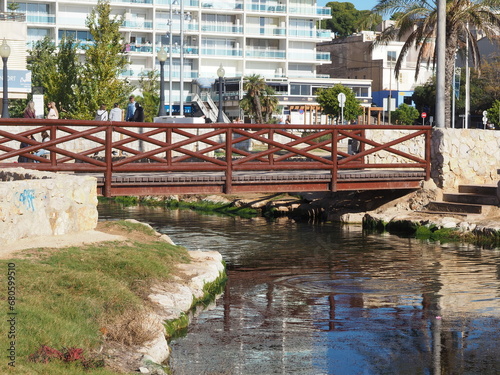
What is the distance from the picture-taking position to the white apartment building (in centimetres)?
8283

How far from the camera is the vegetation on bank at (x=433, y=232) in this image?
20.8m

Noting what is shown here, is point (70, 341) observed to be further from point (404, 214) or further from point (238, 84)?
point (238, 84)

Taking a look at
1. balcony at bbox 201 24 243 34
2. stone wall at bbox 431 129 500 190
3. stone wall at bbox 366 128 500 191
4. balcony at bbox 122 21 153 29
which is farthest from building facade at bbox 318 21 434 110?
stone wall at bbox 431 129 500 190

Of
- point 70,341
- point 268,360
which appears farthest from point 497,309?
point 70,341

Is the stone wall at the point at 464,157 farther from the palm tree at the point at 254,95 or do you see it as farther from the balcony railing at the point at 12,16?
the palm tree at the point at 254,95

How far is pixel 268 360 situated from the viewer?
992 cm

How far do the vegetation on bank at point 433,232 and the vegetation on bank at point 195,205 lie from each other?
5.12 metres

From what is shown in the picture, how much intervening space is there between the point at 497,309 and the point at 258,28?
8130 cm

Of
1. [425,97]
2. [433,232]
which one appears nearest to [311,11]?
[425,97]

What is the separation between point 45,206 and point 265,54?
80396mm

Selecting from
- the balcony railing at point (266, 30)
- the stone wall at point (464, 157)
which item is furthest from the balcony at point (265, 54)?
the stone wall at point (464, 157)

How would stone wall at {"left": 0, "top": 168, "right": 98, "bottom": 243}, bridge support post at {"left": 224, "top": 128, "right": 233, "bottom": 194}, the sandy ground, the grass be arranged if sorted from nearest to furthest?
the grass → the sandy ground → stone wall at {"left": 0, "top": 168, "right": 98, "bottom": 243} → bridge support post at {"left": 224, "top": 128, "right": 233, "bottom": 194}

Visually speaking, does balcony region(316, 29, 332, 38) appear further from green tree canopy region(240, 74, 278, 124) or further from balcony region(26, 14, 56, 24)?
balcony region(26, 14, 56, 24)

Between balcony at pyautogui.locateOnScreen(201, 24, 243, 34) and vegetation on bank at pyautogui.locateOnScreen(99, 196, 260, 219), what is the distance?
5626cm
